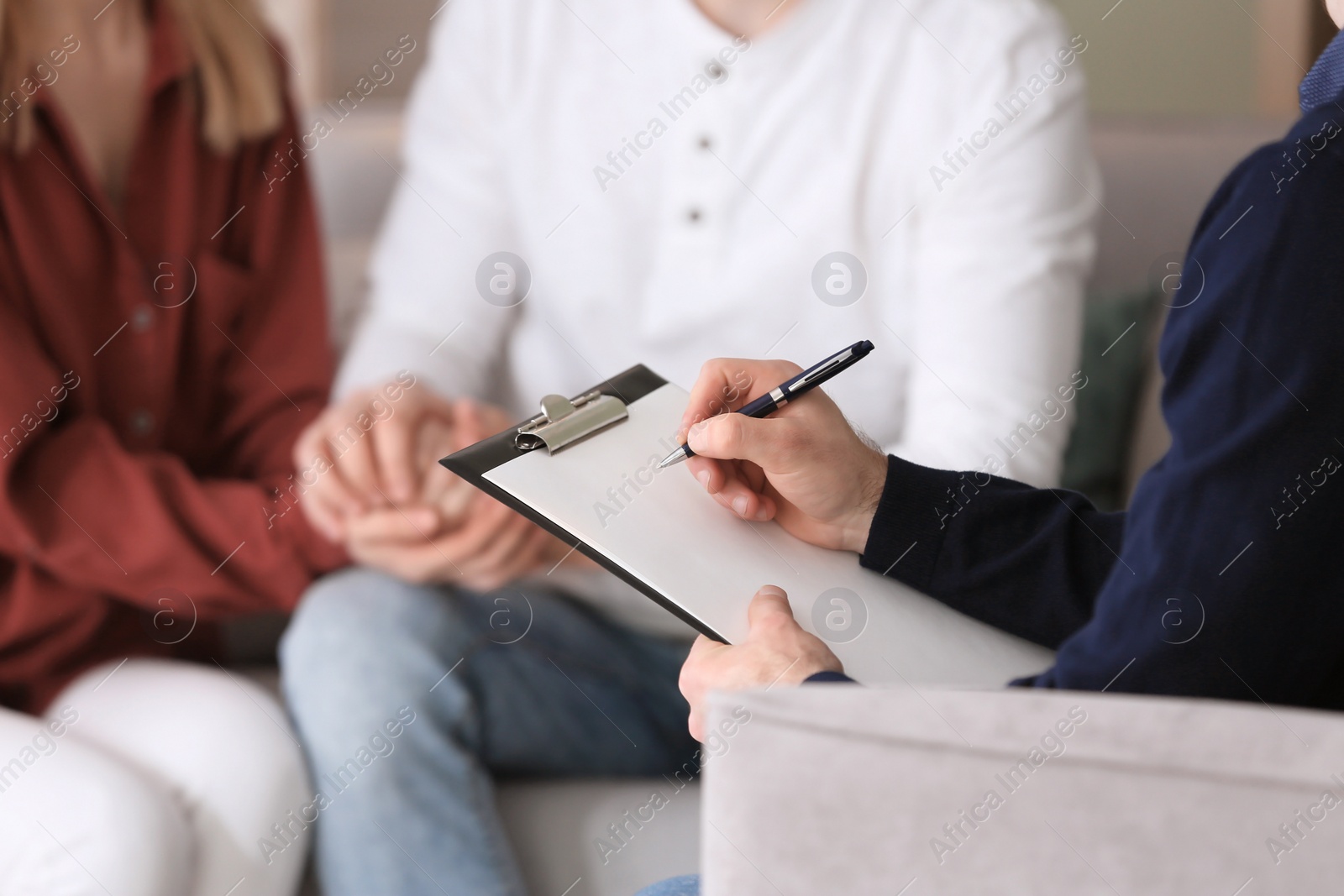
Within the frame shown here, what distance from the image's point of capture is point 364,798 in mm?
865

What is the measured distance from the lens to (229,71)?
1126 mm

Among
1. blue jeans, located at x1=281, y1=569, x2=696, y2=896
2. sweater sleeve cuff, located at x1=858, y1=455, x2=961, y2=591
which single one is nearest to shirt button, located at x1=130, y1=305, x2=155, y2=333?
blue jeans, located at x1=281, y1=569, x2=696, y2=896

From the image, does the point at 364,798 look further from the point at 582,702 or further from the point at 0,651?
the point at 0,651

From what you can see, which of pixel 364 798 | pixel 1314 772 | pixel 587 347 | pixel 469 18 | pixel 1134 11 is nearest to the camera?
pixel 1314 772

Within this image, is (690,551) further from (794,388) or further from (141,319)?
(141,319)

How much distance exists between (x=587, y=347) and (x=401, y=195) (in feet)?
1.05

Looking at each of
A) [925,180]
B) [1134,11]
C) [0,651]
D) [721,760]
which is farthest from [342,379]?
[1134,11]

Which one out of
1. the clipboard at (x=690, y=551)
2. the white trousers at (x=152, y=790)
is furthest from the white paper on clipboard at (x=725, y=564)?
the white trousers at (x=152, y=790)

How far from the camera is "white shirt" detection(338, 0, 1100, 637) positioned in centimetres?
93

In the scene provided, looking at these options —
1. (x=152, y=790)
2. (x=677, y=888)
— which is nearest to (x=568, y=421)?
(x=677, y=888)

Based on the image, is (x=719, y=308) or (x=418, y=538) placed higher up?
(x=719, y=308)

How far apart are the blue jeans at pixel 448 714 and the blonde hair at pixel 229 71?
0.48 metres

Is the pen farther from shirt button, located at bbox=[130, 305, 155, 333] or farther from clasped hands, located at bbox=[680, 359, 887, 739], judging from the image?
shirt button, located at bbox=[130, 305, 155, 333]

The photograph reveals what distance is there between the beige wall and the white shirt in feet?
3.46
